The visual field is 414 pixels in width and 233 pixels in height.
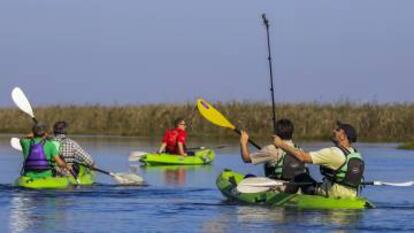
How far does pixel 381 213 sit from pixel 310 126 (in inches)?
1296

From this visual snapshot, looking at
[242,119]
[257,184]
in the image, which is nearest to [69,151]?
[257,184]

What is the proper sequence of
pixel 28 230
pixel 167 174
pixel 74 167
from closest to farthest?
pixel 28 230 < pixel 74 167 < pixel 167 174

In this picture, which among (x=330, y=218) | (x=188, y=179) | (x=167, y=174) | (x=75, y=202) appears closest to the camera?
(x=330, y=218)

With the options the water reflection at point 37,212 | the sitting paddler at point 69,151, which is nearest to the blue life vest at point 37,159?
the water reflection at point 37,212

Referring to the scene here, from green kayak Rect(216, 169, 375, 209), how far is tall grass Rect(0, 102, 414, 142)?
29.6 metres

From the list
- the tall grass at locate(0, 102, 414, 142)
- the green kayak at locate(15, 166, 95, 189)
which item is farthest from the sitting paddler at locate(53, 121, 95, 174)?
the tall grass at locate(0, 102, 414, 142)

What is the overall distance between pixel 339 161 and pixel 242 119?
35.1m

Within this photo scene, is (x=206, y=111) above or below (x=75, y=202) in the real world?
above

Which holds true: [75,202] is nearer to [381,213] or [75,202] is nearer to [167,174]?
[381,213]

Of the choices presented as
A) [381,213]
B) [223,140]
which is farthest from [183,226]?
[223,140]

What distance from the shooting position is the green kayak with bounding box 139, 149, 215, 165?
3084 cm

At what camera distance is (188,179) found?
1017 inches

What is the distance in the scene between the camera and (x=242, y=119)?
52.0m

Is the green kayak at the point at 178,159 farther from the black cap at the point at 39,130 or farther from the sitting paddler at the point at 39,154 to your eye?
the black cap at the point at 39,130
